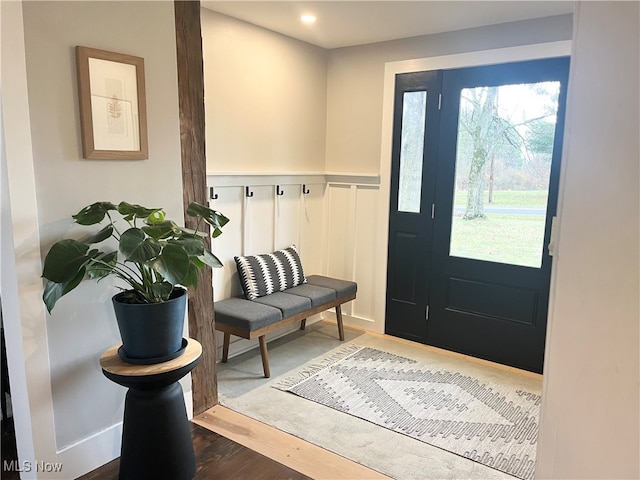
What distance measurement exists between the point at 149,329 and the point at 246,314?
3.77ft

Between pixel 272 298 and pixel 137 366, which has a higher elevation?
pixel 137 366

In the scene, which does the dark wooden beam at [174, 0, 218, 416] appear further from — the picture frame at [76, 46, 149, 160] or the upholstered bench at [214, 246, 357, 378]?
the upholstered bench at [214, 246, 357, 378]

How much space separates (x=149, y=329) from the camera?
177 cm

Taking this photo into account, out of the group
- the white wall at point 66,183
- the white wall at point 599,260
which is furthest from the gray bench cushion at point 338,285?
the white wall at point 599,260

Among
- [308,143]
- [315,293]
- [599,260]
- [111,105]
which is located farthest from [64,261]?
[308,143]

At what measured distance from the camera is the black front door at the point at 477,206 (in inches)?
120

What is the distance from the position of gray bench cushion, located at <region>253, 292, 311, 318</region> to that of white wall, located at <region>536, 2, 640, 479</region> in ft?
8.17

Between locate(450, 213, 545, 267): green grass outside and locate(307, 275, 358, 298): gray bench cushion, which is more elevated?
locate(450, 213, 545, 267): green grass outside

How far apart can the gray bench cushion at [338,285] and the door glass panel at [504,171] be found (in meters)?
0.86

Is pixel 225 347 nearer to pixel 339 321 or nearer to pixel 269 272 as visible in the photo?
pixel 269 272

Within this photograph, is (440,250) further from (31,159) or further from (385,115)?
(31,159)

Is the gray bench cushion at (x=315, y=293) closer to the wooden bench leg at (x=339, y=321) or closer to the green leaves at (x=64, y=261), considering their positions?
the wooden bench leg at (x=339, y=321)

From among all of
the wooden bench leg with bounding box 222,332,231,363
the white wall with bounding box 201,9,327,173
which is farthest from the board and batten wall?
the wooden bench leg with bounding box 222,332,231,363

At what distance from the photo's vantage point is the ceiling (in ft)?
9.08
